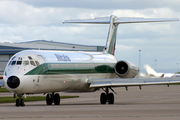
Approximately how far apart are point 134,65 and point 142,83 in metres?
4.56

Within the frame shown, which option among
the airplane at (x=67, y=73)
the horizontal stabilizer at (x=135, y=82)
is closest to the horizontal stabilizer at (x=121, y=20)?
the airplane at (x=67, y=73)

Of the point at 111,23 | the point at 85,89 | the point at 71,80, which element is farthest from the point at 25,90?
the point at 111,23

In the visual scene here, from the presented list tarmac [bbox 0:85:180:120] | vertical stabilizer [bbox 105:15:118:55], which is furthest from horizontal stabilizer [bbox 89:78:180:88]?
vertical stabilizer [bbox 105:15:118:55]

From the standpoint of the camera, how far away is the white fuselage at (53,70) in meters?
22.7

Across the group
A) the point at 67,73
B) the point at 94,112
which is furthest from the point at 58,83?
the point at 94,112

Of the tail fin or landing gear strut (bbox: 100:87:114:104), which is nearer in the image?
landing gear strut (bbox: 100:87:114:104)

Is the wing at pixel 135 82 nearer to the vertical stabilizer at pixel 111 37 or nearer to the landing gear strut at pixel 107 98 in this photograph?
the landing gear strut at pixel 107 98

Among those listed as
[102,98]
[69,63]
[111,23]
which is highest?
[111,23]

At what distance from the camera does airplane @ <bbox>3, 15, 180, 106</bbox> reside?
22.8 metres

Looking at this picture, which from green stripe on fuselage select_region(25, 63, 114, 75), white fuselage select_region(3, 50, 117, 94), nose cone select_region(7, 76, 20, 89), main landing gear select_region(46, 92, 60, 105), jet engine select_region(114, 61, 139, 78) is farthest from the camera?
jet engine select_region(114, 61, 139, 78)

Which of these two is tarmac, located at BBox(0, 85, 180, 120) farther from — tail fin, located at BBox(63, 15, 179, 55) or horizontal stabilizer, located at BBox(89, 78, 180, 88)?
tail fin, located at BBox(63, 15, 179, 55)

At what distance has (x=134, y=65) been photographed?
101ft

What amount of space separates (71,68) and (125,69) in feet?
17.3

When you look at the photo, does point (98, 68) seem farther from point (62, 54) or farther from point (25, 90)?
point (25, 90)
